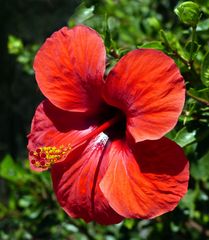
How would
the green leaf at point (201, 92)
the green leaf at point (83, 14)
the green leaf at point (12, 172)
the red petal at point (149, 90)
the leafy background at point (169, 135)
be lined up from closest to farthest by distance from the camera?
1. the red petal at point (149, 90)
2. the green leaf at point (201, 92)
3. the leafy background at point (169, 135)
4. the green leaf at point (83, 14)
5. the green leaf at point (12, 172)

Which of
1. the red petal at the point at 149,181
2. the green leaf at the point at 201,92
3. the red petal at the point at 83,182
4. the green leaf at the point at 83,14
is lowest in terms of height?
the red petal at the point at 83,182

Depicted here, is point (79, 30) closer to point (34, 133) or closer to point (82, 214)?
point (34, 133)

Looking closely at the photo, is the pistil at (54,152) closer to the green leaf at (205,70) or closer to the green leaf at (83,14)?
the green leaf at (205,70)

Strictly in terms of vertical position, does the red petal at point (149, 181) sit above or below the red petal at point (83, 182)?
above

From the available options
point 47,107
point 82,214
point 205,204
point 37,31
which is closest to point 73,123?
point 47,107

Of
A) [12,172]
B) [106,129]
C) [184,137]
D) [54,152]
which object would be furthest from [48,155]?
[12,172]

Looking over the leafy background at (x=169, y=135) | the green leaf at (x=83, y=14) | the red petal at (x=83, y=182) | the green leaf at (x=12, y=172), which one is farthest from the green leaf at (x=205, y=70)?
the green leaf at (x=12, y=172)
